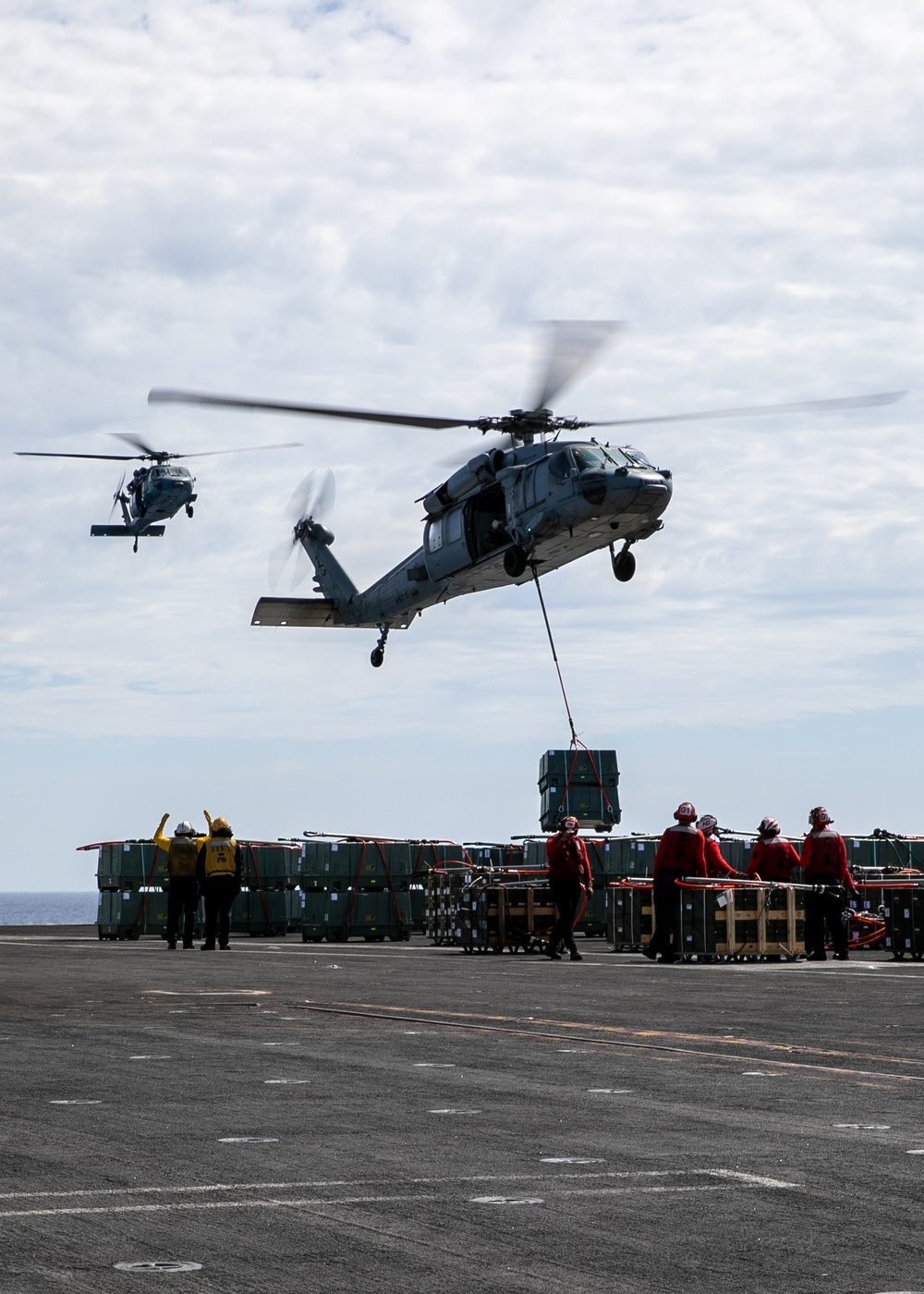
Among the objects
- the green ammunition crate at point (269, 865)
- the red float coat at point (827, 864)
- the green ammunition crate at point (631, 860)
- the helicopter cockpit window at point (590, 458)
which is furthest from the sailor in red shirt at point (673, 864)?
the green ammunition crate at point (269, 865)

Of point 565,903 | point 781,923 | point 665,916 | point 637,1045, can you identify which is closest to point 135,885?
point 565,903

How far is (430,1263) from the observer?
5164mm

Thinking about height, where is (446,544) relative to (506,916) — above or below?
above

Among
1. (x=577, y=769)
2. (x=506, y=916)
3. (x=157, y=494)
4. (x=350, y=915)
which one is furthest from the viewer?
(x=157, y=494)

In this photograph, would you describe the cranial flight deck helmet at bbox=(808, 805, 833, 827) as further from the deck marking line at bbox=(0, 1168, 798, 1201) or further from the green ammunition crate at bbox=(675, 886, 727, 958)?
the deck marking line at bbox=(0, 1168, 798, 1201)

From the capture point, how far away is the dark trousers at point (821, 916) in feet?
72.9

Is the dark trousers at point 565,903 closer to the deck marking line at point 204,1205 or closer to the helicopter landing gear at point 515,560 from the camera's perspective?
the helicopter landing gear at point 515,560

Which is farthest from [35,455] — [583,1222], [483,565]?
[583,1222]

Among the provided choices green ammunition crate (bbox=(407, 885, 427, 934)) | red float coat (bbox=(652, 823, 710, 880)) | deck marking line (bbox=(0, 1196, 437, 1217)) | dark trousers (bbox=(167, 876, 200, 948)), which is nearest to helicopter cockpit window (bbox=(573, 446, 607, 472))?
green ammunition crate (bbox=(407, 885, 427, 934))

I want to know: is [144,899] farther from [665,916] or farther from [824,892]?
[824,892]

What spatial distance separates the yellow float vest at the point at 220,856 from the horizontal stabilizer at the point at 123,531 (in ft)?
122

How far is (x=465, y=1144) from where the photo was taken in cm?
743

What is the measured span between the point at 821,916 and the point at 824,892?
13.8 inches

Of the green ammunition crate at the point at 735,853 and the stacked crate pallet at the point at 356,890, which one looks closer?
the stacked crate pallet at the point at 356,890
